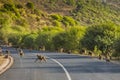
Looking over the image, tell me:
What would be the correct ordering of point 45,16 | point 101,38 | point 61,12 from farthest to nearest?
point 61,12 → point 45,16 → point 101,38

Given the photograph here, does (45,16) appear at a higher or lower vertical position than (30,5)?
lower

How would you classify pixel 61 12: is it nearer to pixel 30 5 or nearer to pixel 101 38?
pixel 30 5

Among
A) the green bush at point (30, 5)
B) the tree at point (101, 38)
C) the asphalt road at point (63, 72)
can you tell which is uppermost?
the green bush at point (30, 5)

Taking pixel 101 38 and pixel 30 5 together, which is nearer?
pixel 101 38

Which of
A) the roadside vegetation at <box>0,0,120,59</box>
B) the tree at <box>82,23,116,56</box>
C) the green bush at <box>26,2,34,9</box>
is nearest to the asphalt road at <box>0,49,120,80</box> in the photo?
the tree at <box>82,23,116,56</box>

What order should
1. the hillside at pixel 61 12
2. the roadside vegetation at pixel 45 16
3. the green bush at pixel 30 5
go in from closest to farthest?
the roadside vegetation at pixel 45 16 < the hillside at pixel 61 12 < the green bush at pixel 30 5

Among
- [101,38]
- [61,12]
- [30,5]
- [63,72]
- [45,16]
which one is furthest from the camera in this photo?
[61,12]

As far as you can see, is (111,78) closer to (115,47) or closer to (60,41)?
(115,47)

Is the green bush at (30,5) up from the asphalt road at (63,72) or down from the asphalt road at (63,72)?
up

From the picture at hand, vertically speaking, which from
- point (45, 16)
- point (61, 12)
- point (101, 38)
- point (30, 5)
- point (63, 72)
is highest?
point (30, 5)

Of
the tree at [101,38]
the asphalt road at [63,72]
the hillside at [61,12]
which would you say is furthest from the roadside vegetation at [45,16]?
the asphalt road at [63,72]

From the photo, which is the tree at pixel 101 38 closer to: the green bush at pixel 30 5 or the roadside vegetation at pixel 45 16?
the roadside vegetation at pixel 45 16

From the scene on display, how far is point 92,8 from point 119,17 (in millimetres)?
9018

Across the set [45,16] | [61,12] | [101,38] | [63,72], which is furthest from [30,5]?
[63,72]
